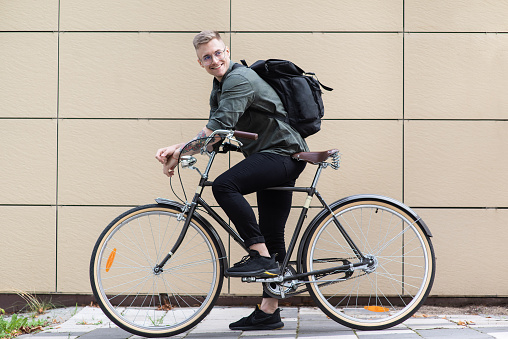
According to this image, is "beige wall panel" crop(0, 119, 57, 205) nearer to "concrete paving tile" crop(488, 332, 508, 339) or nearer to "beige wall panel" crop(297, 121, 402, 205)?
"beige wall panel" crop(297, 121, 402, 205)

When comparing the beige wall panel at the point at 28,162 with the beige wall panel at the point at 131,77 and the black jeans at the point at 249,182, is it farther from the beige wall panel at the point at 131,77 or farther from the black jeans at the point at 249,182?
the black jeans at the point at 249,182

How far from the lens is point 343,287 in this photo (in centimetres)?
411

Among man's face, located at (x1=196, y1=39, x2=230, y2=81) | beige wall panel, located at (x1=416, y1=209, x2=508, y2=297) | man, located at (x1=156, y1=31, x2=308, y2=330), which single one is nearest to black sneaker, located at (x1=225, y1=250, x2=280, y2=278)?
man, located at (x1=156, y1=31, x2=308, y2=330)

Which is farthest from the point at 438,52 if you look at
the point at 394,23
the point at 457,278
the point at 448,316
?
the point at 448,316

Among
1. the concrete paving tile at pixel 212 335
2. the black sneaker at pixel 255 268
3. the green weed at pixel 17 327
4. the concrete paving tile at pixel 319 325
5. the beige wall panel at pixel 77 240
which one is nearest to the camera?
the black sneaker at pixel 255 268

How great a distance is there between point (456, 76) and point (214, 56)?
224 centimetres

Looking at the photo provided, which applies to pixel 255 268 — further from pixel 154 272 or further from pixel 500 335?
pixel 500 335

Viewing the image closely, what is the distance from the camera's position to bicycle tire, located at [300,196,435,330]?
127 inches

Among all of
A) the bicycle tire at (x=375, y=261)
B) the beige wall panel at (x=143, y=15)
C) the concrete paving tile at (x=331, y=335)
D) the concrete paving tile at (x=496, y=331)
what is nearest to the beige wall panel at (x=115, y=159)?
the beige wall panel at (x=143, y=15)

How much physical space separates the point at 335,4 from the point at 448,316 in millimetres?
2702

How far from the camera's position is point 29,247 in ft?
14.0

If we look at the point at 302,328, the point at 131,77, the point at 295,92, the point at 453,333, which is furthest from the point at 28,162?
the point at 453,333

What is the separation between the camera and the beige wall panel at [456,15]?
4176 mm

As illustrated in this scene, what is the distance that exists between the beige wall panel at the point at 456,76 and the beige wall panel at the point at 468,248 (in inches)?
32.8
